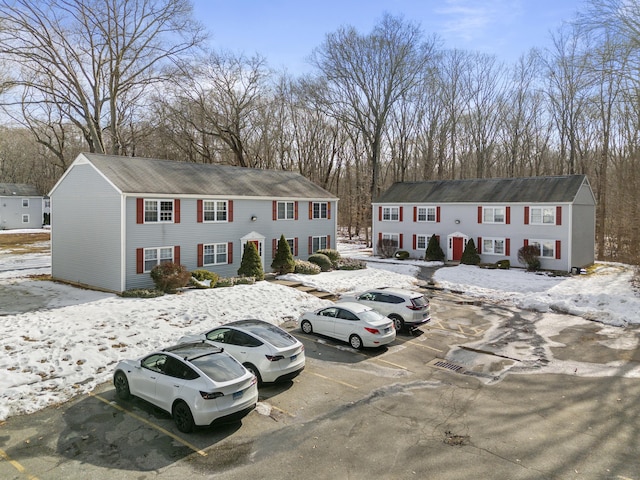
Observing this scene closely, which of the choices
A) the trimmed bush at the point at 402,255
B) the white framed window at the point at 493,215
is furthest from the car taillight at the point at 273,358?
the trimmed bush at the point at 402,255

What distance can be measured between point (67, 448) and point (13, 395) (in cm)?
Answer: 347

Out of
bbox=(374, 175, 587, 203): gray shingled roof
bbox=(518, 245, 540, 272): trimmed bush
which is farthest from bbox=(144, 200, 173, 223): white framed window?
bbox=(518, 245, 540, 272): trimmed bush

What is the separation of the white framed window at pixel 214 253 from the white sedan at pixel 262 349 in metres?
13.2

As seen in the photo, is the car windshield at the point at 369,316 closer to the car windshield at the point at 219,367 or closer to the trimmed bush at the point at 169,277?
the car windshield at the point at 219,367

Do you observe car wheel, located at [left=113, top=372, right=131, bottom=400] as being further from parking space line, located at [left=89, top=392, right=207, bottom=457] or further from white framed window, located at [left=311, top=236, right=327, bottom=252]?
white framed window, located at [left=311, top=236, right=327, bottom=252]

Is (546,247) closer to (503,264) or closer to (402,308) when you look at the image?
(503,264)

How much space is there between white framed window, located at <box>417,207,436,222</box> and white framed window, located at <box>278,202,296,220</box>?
13.1 m

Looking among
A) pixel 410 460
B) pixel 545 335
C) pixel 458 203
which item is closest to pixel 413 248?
pixel 458 203

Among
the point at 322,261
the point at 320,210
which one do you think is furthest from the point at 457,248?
the point at 322,261

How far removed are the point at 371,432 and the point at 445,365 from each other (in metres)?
5.35

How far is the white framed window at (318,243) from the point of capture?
107 ft

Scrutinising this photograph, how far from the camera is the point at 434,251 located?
36469mm

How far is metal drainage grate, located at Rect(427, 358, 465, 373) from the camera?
1337 cm

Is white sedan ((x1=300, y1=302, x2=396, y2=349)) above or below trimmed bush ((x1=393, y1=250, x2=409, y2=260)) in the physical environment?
below
